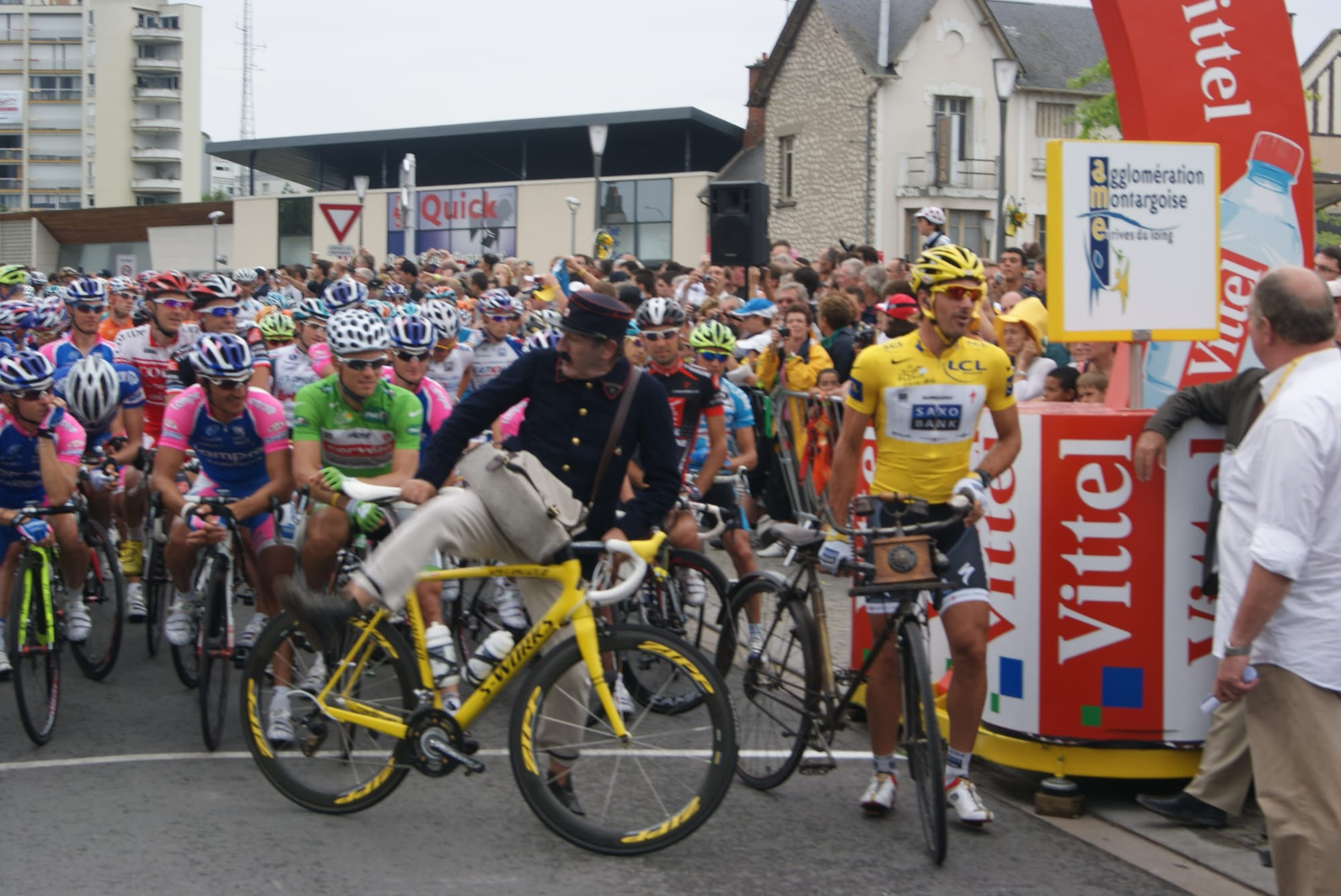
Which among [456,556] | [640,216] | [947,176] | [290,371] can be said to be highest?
[947,176]

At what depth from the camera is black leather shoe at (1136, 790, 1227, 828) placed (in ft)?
19.0

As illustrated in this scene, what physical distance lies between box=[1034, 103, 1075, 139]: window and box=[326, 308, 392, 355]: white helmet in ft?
140

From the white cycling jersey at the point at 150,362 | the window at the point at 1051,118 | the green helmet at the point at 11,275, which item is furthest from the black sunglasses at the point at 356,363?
the window at the point at 1051,118

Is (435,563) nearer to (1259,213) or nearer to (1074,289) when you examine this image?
(1074,289)

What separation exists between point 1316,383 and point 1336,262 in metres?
5.56

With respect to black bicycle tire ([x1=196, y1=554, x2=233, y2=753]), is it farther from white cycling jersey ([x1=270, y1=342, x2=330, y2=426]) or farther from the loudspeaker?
the loudspeaker

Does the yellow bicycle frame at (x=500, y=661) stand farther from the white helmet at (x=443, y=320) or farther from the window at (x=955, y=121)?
the window at (x=955, y=121)

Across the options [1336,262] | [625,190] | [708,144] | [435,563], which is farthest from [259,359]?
[708,144]

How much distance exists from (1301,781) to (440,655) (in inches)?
122

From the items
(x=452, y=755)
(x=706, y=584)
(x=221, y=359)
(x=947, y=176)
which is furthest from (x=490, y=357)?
(x=947, y=176)

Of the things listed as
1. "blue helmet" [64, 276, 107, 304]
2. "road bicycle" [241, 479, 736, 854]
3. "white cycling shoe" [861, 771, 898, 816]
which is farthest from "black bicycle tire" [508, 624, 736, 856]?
"blue helmet" [64, 276, 107, 304]

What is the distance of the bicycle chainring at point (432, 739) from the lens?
547cm

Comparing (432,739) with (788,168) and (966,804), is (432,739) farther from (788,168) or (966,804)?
(788,168)

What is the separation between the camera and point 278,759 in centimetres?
580
